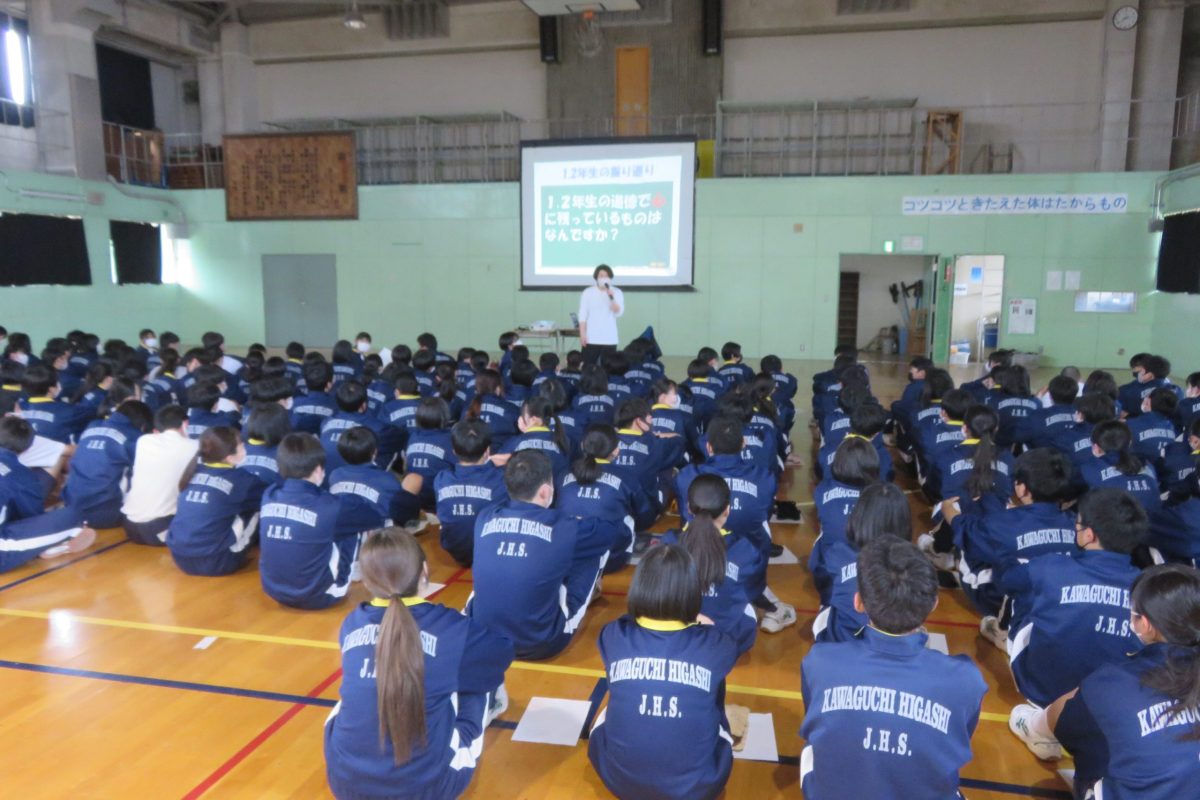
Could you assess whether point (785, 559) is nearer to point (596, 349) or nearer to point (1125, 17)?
point (596, 349)

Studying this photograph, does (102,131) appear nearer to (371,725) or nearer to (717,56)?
(717,56)

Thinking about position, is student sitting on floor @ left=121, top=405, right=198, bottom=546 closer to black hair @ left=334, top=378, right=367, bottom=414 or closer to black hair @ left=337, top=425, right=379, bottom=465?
black hair @ left=334, top=378, right=367, bottom=414

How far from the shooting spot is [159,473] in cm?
479

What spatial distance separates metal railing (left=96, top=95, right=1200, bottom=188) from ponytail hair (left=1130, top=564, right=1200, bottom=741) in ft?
39.8

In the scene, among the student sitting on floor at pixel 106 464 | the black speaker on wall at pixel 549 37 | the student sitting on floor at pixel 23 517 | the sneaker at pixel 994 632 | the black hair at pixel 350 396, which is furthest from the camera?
the black speaker on wall at pixel 549 37

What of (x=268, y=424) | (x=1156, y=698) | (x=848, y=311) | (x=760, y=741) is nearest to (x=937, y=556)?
(x=760, y=741)

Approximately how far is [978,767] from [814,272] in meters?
12.1

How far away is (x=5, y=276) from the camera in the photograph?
12.7 metres

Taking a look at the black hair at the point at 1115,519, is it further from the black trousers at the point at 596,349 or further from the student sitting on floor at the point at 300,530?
the black trousers at the point at 596,349

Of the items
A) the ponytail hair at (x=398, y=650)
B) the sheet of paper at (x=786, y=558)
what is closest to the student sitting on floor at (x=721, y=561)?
the ponytail hair at (x=398, y=650)

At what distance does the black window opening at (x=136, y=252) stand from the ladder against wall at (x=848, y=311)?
13562mm

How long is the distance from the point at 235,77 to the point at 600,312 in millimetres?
12885

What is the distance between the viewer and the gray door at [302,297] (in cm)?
1605

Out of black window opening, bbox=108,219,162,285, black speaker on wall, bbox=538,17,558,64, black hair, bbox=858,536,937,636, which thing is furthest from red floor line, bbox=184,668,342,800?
black speaker on wall, bbox=538,17,558,64
